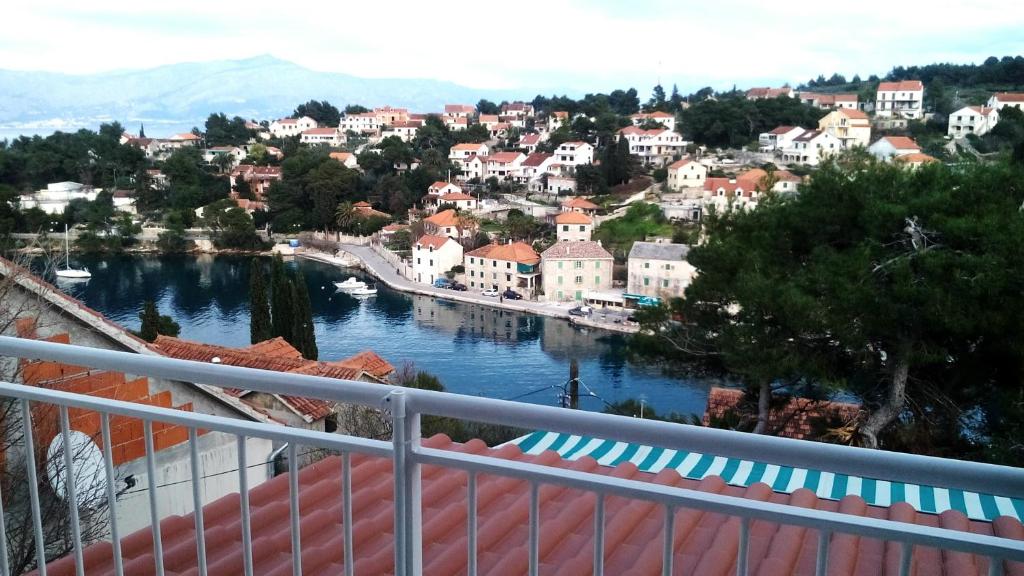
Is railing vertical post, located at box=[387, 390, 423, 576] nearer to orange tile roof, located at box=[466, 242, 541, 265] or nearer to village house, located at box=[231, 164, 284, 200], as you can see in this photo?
orange tile roof, located at box=[466, 242, 541, 265]

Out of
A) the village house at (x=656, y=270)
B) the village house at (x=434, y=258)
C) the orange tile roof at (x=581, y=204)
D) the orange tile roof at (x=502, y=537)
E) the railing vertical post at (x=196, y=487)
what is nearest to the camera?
the railing vertical post at (x=196, y=487)

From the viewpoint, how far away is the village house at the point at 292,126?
193ft

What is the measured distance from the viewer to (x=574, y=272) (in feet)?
79.0

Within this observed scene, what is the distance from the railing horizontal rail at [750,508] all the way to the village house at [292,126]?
6025cm

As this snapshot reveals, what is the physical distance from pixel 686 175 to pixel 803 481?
32.8m

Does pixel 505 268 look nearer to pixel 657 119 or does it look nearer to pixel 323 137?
pixel 657 119

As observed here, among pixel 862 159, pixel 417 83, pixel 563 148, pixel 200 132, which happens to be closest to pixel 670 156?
pixel 563 148

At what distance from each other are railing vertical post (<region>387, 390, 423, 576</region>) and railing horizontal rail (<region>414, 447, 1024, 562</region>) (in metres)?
0.02

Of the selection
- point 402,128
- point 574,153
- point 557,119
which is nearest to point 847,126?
point 574,153

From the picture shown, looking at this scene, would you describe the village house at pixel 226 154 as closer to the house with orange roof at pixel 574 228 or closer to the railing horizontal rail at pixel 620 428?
the house with orange roof at pixel 574 228

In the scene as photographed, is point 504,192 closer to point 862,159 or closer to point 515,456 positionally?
point 862,159

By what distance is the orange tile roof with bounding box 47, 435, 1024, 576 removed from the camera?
1.38 metres

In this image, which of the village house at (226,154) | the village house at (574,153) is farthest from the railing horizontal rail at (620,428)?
the village house at (226,154)

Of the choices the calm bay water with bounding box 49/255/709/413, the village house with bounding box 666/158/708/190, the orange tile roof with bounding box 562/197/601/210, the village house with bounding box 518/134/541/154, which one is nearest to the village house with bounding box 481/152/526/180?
the village house with bounding box 518/134/541/154
